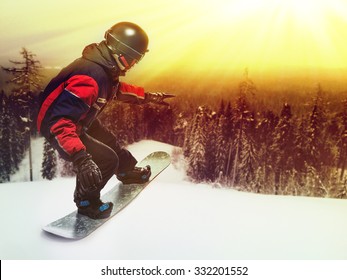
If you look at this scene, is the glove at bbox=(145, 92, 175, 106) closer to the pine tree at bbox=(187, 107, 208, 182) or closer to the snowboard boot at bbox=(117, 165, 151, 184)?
the pine tree at bbox=(187, 107, 208, 182)

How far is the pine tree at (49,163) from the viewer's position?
7.16 feet

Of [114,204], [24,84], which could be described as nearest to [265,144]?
[114,204]

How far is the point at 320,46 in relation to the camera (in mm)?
2410

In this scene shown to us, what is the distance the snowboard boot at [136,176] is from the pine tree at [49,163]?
41cm

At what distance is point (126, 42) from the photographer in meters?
2.05

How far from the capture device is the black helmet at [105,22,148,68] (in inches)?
80.4

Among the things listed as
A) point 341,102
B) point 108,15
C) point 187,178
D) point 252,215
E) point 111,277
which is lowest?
point 111,277

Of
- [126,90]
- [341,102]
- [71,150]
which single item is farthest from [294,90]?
[71,150]

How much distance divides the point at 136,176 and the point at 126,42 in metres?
0.87

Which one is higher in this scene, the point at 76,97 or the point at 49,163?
the point at 76,97

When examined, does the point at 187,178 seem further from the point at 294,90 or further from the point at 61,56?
the point at 61,56

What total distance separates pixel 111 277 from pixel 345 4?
2.28m

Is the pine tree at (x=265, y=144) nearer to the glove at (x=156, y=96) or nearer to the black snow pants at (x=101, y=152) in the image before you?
the glove at (x=156, y=96)

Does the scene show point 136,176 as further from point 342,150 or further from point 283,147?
point 342,150
